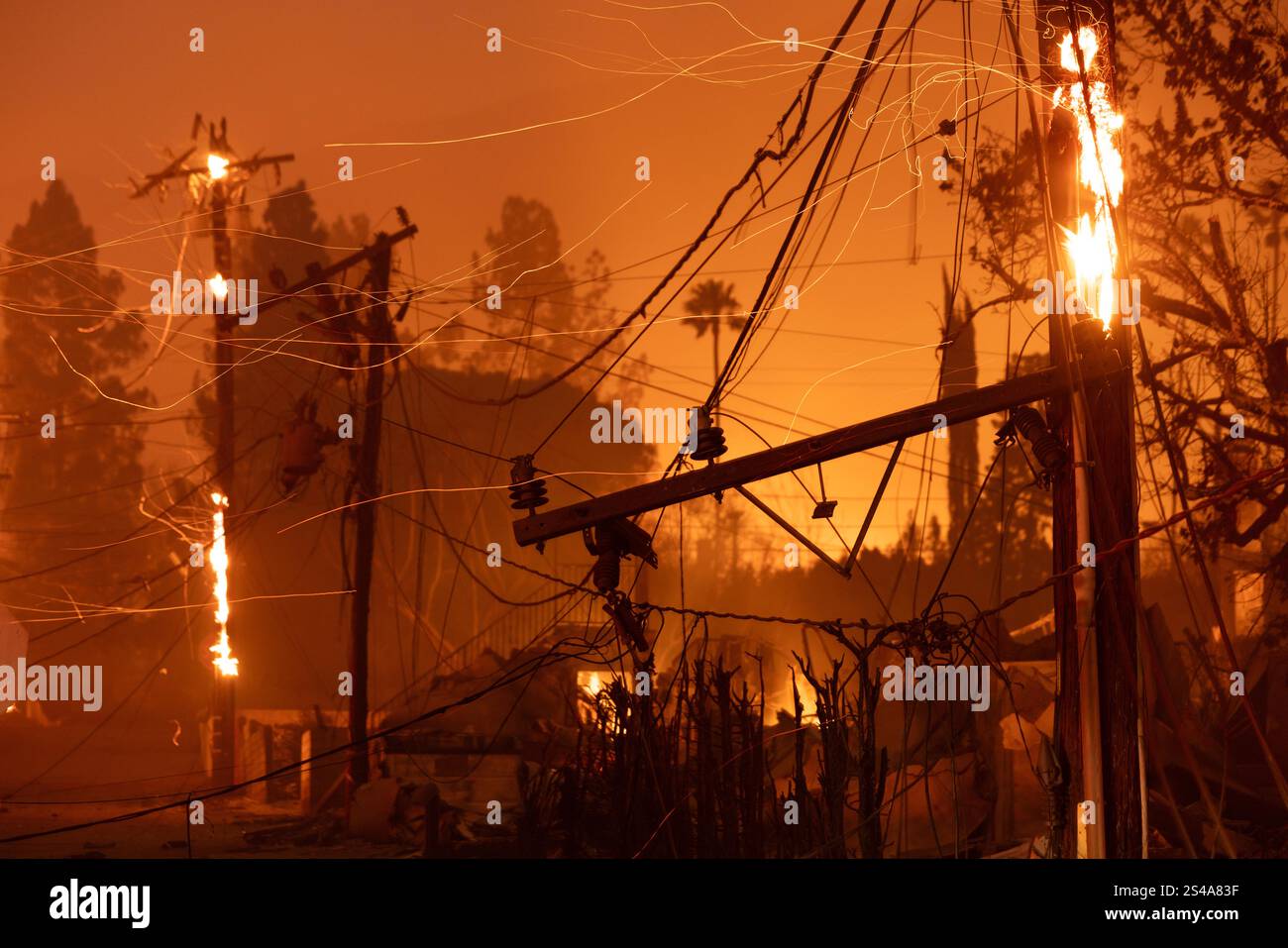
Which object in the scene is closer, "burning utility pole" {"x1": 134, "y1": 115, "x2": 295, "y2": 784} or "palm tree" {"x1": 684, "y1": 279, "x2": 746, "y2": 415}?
"burning utility pole" {"x1": 134, "y1": 115, "x2": 295, "y2": 784}

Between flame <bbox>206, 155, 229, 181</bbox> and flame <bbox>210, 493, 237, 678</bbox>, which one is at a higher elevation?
flame <bbox>206, 155, 229, 181</bbox>

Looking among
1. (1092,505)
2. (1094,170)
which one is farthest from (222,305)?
(1092,505)

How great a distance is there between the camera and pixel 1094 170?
7023 millimetres

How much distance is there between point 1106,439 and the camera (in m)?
6.54

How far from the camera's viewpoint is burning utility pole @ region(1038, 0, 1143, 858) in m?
6.36

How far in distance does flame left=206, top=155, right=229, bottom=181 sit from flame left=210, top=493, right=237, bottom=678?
164 inches

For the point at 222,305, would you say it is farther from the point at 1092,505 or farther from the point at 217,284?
the point at 1092,505

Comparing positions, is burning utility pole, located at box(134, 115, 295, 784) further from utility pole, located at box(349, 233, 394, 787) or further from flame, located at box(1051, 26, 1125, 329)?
flame, located at box(1051, 26, 1125, 329)

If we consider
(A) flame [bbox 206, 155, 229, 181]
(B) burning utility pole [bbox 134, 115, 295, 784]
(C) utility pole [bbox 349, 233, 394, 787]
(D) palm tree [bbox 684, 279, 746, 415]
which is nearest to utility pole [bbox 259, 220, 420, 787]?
(C) utility pole [bbox 349, 233, 394, 787]

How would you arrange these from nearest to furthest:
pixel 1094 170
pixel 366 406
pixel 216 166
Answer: pixel 1094 170
pixel 366 406
pixel 216 166

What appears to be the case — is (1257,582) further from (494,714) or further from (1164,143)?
(494,714)

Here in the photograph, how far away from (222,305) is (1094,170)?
12.5m

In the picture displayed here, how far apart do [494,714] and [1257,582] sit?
10118 mm

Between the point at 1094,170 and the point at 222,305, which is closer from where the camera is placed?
the point at 1094,170
